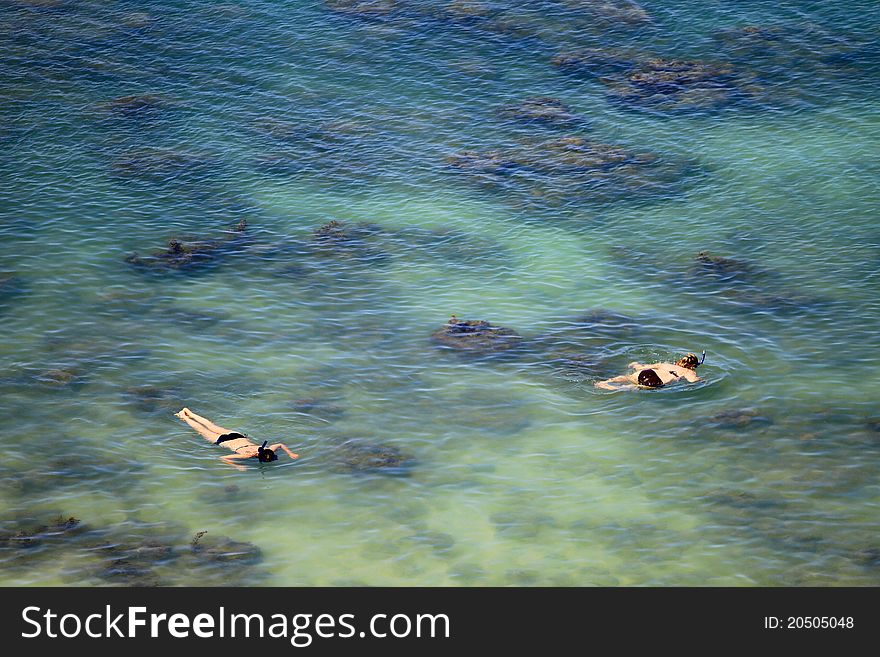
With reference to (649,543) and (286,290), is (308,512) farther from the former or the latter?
(286,290)

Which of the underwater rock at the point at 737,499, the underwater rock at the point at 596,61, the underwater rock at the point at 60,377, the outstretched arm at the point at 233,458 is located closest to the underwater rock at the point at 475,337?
the outstretched arm at the point at 233,458

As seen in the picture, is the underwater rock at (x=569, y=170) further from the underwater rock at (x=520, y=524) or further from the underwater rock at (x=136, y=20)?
the underwater rock at (x=136, y=20)

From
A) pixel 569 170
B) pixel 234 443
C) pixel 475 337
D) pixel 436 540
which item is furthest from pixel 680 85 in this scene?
pixel 436 540

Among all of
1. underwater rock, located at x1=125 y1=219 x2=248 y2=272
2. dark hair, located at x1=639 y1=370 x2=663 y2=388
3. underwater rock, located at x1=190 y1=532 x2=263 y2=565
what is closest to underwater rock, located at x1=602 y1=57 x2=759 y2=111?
underwater rock, located at x1=125 y1=219 x2=248 y2=272

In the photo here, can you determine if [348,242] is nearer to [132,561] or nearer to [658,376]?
[658,376]
